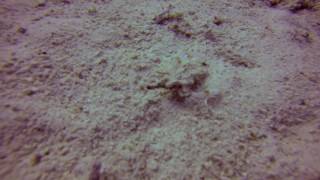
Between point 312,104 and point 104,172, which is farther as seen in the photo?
point 312,104

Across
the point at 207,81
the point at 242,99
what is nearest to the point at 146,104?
the point at 207,81

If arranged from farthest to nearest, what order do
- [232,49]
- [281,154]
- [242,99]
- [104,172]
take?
[232,49], [242,99], [281,154], [104,172]

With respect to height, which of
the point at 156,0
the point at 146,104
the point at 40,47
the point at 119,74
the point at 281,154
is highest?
the point at 156,0

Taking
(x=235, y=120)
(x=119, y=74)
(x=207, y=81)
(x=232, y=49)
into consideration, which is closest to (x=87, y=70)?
(x=119, y=74)

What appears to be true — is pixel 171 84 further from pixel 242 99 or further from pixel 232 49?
pixel 232 49

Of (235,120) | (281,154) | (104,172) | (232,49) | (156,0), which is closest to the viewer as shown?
(104,172)

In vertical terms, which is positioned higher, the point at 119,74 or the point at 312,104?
the point at 119,74
